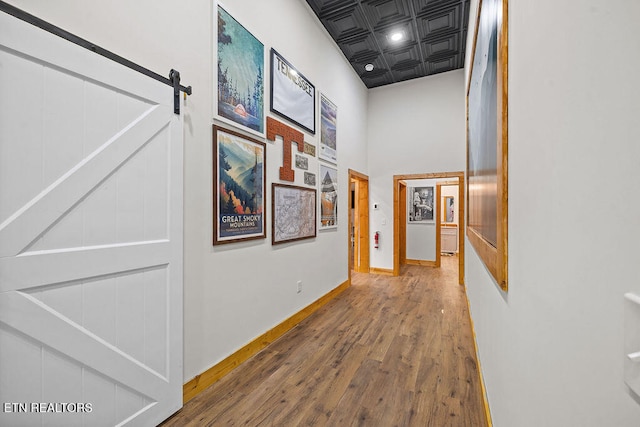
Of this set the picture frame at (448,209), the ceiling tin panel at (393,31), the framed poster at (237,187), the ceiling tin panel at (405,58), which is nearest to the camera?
the framed poster at (237,187)

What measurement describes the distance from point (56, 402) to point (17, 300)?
0.51 m

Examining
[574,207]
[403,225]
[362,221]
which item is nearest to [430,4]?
[362,221]

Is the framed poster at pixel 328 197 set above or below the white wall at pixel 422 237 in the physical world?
above

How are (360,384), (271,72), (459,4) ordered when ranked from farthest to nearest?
(459,4), (271,72), (360,384)

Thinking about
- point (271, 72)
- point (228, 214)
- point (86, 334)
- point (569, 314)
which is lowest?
point (86, 334)

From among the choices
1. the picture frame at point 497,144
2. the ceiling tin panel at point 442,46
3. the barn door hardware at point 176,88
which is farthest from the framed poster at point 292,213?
the ceiling tin panel at point 442,46

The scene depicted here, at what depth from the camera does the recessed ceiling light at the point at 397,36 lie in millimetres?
3826

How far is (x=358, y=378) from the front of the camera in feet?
6.75

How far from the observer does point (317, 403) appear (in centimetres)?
179

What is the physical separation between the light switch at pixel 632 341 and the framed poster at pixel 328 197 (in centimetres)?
332

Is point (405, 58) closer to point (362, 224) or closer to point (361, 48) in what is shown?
point (361, 48)

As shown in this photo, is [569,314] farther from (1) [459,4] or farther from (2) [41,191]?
(1) [459,4]

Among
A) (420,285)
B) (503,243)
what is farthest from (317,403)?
(420,285)

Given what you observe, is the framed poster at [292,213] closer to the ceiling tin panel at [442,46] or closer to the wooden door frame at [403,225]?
the ceiling tin panel at [442,46]
